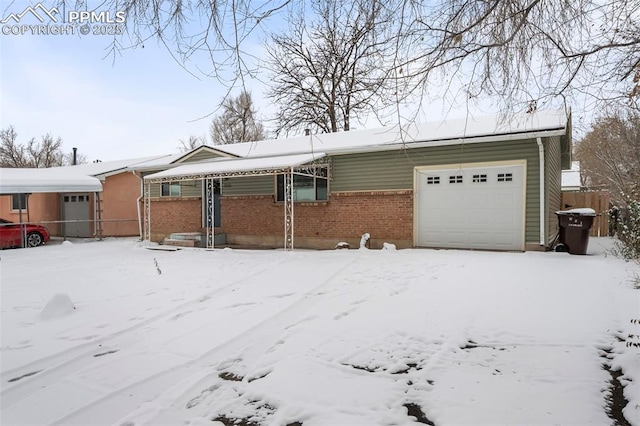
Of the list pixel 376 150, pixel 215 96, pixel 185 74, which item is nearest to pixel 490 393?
pixel 215 96

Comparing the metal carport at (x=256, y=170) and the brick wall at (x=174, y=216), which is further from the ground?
the metal carport at (x=256, y=170)

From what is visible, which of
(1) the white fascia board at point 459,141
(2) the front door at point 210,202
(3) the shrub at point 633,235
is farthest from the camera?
(2) the front door at point 210,202

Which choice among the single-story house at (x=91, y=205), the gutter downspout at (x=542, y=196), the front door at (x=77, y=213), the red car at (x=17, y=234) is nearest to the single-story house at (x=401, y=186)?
the gutter downspout at (x=542, y=196)

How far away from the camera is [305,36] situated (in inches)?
161

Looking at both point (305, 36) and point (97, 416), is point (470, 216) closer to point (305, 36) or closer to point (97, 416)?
point (305, 36)

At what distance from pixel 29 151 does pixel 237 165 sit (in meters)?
40.3

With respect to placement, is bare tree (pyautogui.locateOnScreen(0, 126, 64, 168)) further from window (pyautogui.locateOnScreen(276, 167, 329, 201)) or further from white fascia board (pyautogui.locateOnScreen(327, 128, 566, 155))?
white fascia board (pyautogui.locateOnScreen(327, 128, 566, 155))

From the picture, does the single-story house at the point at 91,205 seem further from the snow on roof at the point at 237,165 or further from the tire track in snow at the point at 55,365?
the tire track in snow at the point at 55,365

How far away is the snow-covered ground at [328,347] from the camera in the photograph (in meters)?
2.79

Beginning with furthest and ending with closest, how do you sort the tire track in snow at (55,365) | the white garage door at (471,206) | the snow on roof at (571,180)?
the snow on roof at (571,180), the white garage door at (471,206), the tire track in snow at (55,365)

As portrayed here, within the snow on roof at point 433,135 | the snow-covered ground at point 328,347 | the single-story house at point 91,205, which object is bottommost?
the snow-covered ground at point 328,347

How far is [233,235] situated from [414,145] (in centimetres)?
746

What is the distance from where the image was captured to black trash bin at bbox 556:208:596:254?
9602mm

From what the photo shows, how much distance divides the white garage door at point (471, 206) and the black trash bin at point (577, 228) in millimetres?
1167
